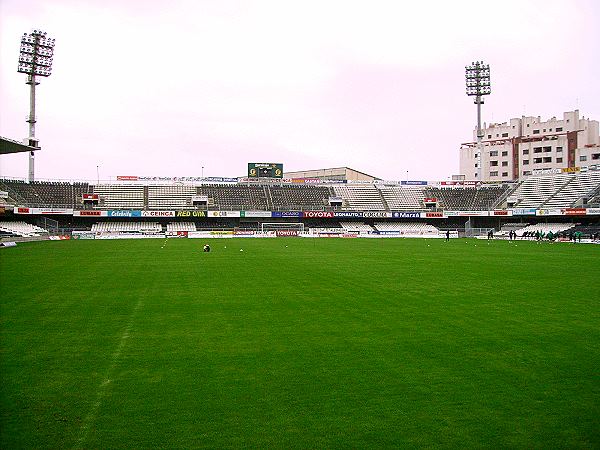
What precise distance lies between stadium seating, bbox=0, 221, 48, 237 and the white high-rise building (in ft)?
228

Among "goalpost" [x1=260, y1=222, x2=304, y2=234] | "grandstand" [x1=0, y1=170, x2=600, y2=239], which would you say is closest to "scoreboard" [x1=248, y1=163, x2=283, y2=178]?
"grandstand" [x1=0, y1=170, x2=600, y2=239]

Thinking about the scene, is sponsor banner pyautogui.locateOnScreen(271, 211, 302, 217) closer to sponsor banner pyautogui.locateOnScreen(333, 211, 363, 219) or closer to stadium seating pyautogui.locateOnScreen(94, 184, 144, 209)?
sponsor banner pyautogui.locateOnScreen(333, 211, 363, 219)

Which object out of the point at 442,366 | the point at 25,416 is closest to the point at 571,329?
the point at 442,366

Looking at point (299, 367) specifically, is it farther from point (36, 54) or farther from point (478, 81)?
point (478, 81)

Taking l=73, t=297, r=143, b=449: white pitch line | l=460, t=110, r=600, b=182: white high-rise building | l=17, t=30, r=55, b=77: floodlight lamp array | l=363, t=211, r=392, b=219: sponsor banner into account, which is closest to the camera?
l=73, t=297, r=143, b=449: white pitch line

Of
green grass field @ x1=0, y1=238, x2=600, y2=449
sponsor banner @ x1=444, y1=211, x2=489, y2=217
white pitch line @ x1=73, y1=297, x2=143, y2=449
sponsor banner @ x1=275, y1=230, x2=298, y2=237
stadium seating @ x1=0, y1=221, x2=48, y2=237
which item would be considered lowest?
white pitch line @ x1=73, y1=297, x2=143, y2=449

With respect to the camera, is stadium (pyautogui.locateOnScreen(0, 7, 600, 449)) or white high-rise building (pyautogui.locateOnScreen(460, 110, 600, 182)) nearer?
stadium (pyautogui.locateOnScreen(0, 7, 600, 449))

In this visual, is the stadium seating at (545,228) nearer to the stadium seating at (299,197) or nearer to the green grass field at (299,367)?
the stadium seating at (299,197)

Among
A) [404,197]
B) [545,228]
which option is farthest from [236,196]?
[545,228]

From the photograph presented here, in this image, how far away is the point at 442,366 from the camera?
25.1 feet

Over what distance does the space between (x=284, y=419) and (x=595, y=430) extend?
3.28 metres

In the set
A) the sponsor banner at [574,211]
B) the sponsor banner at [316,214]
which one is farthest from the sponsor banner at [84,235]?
the sponsor banner at [574,211]

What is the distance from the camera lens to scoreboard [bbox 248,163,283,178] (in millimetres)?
80625

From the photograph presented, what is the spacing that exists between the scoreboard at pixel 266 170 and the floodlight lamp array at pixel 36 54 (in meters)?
32.3
